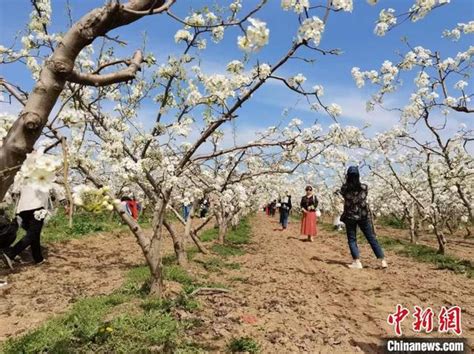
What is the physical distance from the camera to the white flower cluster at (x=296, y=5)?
508 cm

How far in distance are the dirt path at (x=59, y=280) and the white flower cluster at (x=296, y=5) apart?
16.9ft

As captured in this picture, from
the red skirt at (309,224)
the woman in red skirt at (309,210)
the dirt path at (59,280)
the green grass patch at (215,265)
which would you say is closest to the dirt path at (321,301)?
the green grass patch at (215,265)

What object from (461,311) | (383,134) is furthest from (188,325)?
(383,134)

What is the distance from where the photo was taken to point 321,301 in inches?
284

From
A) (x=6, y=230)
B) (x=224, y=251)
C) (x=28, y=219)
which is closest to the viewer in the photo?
(x=28, y=219)

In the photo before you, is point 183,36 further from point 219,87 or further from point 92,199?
point 92,199

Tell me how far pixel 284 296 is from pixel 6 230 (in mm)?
6163

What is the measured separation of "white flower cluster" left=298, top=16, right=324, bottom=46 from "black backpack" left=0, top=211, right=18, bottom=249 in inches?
300

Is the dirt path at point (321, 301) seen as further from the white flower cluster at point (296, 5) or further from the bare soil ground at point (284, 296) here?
the white flower cluster at point (296, 5)

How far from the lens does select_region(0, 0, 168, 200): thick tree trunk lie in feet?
8.84

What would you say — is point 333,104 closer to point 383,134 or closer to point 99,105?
point 99,105

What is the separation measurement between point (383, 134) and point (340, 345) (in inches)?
423

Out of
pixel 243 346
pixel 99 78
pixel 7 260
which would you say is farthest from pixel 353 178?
pixel 99 78

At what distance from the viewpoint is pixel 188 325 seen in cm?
548
